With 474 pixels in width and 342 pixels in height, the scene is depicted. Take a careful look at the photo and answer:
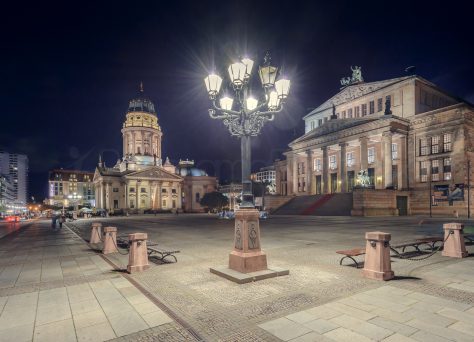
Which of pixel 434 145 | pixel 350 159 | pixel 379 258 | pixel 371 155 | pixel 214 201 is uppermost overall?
pixel 434 145

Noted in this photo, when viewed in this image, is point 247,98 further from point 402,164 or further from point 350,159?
point 350,159

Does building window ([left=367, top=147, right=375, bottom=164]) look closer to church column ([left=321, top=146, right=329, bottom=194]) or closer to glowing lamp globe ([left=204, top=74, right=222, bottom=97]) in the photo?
church column ([left=321, top=146, right=329, bottom=194])

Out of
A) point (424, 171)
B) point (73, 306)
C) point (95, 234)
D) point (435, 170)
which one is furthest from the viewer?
point (424, 171)

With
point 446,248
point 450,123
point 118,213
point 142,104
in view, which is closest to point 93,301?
Result: point 446,248

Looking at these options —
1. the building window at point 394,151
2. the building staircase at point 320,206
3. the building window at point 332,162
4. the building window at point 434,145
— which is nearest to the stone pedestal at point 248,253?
the building staircase at point 320,206

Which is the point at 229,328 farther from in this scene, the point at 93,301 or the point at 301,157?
the point at 301,157

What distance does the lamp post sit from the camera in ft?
26.1

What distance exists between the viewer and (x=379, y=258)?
743 centimetres

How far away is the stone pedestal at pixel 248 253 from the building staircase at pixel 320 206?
110ft

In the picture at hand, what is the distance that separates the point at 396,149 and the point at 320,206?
16.7 metres

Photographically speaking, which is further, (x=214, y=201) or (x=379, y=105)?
(x=214, y=201)

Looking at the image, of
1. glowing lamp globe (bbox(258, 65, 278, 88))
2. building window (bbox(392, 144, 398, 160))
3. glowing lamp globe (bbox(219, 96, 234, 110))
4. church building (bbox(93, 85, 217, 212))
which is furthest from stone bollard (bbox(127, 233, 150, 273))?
church building (bbox(93, 85, 217, 212))

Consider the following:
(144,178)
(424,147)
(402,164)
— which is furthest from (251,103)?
(144,178)

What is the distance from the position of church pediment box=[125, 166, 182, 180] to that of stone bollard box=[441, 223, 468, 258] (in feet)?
294
